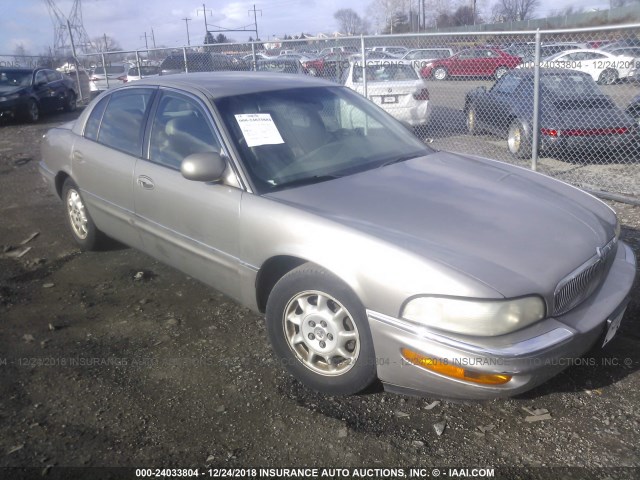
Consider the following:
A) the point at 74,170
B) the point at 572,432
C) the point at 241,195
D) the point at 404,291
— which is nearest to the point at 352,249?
the point at 404,291

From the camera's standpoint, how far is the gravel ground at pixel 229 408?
103 inches

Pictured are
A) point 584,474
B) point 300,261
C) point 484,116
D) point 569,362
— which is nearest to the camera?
point 584,474

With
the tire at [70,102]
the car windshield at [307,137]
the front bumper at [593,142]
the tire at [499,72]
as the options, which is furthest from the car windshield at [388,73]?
the tire at [70,102]

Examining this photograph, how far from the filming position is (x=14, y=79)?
16281 millimetres

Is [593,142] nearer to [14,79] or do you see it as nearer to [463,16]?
[14,79]

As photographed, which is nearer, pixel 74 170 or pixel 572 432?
pixel 572 432

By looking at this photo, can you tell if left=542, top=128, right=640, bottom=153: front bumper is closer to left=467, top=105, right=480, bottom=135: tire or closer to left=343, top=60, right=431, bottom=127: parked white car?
left=467, top=105, right=480, bottom=135: tire

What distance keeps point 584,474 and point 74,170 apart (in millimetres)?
4399

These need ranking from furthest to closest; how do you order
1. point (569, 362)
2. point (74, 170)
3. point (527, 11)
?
point (527, 11) → point (74, 170) → point (569, 362)

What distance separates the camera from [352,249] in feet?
9.05

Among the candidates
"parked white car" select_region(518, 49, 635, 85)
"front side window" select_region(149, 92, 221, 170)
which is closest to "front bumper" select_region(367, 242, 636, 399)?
"front side window" select_region(149, 92, 221, 170)

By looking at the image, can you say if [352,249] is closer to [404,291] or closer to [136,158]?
[404,291]

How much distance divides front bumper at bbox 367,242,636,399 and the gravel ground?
222mm

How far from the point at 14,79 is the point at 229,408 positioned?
16521 millimetres
